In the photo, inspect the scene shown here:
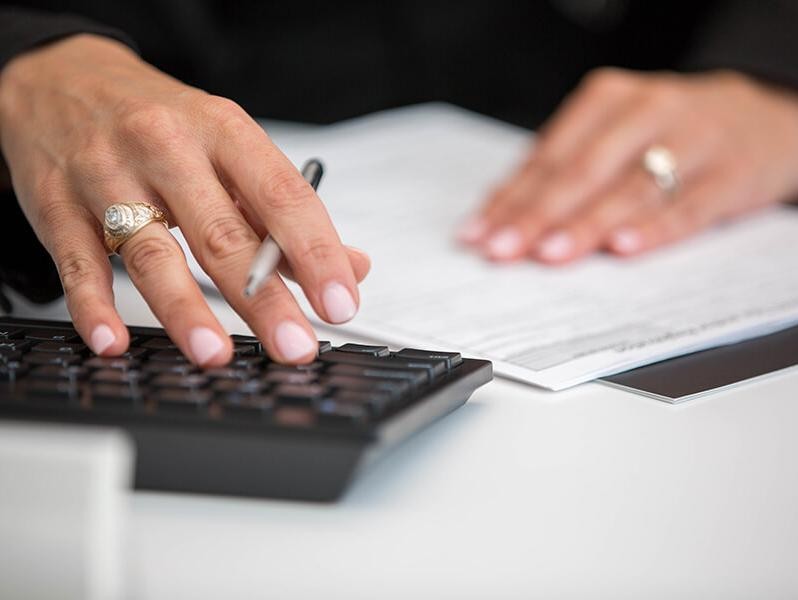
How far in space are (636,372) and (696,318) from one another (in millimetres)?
117

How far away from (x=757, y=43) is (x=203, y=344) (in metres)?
0.85

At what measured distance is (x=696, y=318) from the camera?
741 mm

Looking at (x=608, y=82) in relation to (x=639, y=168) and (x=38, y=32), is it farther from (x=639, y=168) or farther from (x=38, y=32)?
(x=38, y=32)

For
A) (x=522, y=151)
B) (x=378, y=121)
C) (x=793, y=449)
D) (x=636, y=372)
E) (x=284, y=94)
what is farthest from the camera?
(x=284, y=94)

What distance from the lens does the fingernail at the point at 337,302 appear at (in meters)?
0.58

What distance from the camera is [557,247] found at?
888 mm

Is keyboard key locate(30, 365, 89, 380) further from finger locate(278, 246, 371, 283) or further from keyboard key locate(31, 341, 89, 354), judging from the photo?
finger locate(278, 246, 371, 283)

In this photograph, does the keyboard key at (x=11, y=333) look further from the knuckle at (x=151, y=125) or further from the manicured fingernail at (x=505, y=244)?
the manicured fingernail at (x=505, y=244)

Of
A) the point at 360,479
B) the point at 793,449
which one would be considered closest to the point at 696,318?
the point at 793,449

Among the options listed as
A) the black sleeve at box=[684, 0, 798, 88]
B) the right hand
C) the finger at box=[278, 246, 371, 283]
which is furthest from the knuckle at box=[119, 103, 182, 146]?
the black sleeve at box=[684, 0, 798, 88]

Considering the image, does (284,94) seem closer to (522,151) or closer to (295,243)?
(522,151)

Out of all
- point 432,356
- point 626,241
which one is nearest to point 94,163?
point 432,356

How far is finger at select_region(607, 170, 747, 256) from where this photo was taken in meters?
0.93

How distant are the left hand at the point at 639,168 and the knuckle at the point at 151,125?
33 centimetres
